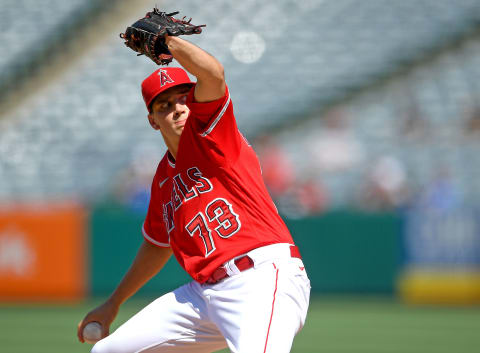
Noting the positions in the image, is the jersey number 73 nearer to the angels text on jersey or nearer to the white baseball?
the angels text on jersey

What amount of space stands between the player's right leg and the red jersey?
0.21 metres

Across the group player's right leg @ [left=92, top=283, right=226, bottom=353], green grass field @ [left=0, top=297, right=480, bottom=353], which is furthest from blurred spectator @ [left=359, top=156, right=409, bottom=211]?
player's right leg @ [left=92, top=283, right=226, bottom=353]

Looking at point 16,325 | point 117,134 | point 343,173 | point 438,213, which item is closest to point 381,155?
point 343,173

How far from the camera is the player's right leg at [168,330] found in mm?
3678

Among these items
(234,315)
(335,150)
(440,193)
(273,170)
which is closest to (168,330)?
(234,315)

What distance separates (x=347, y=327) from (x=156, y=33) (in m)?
5.49

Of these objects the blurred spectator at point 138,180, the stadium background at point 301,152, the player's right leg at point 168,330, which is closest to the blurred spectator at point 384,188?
the stadium background at point 301,152

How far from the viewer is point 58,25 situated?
49.5 ft

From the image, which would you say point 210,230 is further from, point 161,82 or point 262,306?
point 161,82

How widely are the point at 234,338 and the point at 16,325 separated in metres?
5.41

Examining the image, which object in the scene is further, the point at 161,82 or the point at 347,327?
the point at 347,327

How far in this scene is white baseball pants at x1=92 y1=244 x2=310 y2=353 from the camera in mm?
3381

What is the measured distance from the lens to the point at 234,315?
346 cm

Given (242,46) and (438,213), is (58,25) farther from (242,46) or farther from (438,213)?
(438,213)
